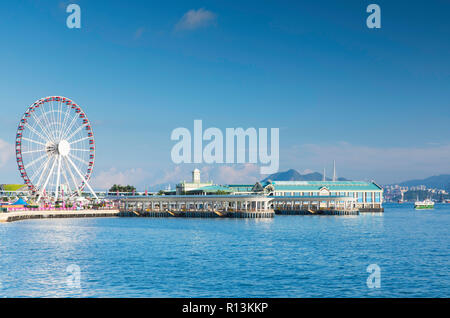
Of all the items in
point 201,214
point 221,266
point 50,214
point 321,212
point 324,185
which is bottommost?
point 321,212

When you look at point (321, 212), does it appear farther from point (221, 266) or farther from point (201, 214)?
point (221, 266)

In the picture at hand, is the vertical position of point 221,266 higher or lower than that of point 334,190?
lower

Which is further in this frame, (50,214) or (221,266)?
(50,214)

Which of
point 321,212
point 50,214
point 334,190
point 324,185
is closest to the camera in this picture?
point 50,214

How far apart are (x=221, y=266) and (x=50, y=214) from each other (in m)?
86.6

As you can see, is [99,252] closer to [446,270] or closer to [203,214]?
[446,270]

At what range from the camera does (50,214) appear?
390 ft

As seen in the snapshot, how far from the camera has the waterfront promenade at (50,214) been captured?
102713mm

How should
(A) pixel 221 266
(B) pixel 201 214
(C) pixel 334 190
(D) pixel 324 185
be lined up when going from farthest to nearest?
(D) pixel 324 185 → (C) pixel 334 190 → (B) pixel 201 214 → (A) pixel 221 266

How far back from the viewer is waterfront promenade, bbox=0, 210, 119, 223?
10271 cm

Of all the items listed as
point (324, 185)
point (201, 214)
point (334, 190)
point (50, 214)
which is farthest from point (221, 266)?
point (324, 185)

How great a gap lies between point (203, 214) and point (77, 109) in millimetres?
40792

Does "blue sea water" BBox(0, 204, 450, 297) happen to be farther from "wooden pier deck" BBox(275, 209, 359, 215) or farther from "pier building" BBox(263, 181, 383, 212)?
"pier building" BBox(263, 181, 383, 212)
